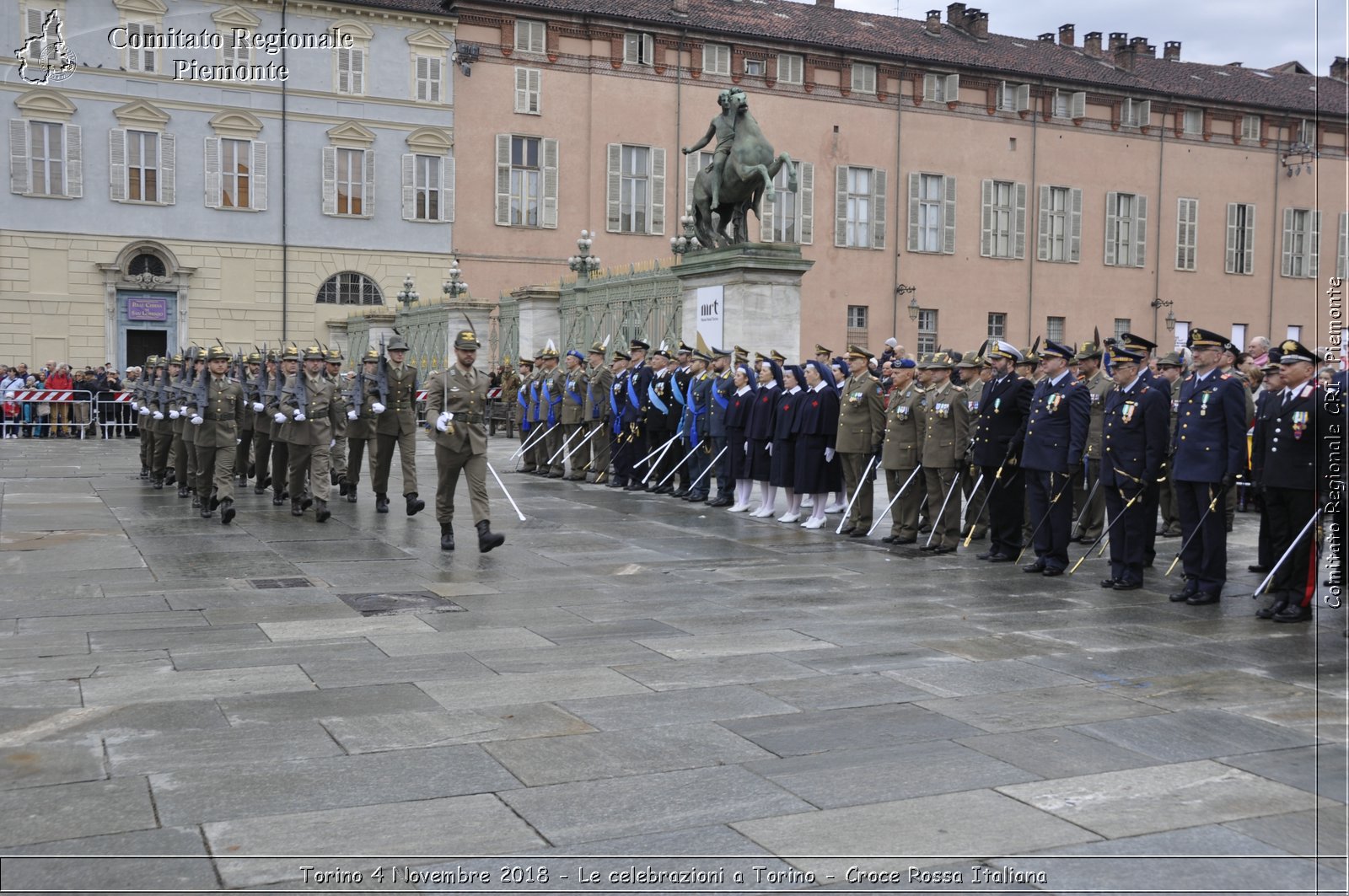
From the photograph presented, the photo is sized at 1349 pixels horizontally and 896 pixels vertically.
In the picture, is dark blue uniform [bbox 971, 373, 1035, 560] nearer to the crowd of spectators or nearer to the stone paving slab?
the stone paving slab

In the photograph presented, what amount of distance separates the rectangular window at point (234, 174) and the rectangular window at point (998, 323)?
23995 mm

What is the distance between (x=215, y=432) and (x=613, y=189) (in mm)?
26274

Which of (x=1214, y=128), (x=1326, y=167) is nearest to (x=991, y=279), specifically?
(x=1214, y=128)

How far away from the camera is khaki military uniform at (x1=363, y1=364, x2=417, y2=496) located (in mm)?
14531

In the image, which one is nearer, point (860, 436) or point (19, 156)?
point (860, 436)

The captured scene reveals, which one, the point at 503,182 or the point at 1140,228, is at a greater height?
the point at 503,182

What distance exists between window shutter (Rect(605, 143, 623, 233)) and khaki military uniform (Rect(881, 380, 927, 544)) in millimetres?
27087

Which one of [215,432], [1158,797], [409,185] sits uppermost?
[409,185]

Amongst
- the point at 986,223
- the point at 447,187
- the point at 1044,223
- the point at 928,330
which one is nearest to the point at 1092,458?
the point at 447,187

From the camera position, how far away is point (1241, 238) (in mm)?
47094

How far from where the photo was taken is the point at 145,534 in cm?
1228

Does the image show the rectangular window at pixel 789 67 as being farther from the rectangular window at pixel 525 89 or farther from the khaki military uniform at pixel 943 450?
the khaki military uniform at pixel 943 450

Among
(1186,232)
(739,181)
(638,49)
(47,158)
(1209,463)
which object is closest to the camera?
(1209,463)

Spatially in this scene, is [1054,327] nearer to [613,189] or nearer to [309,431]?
[613,189]
